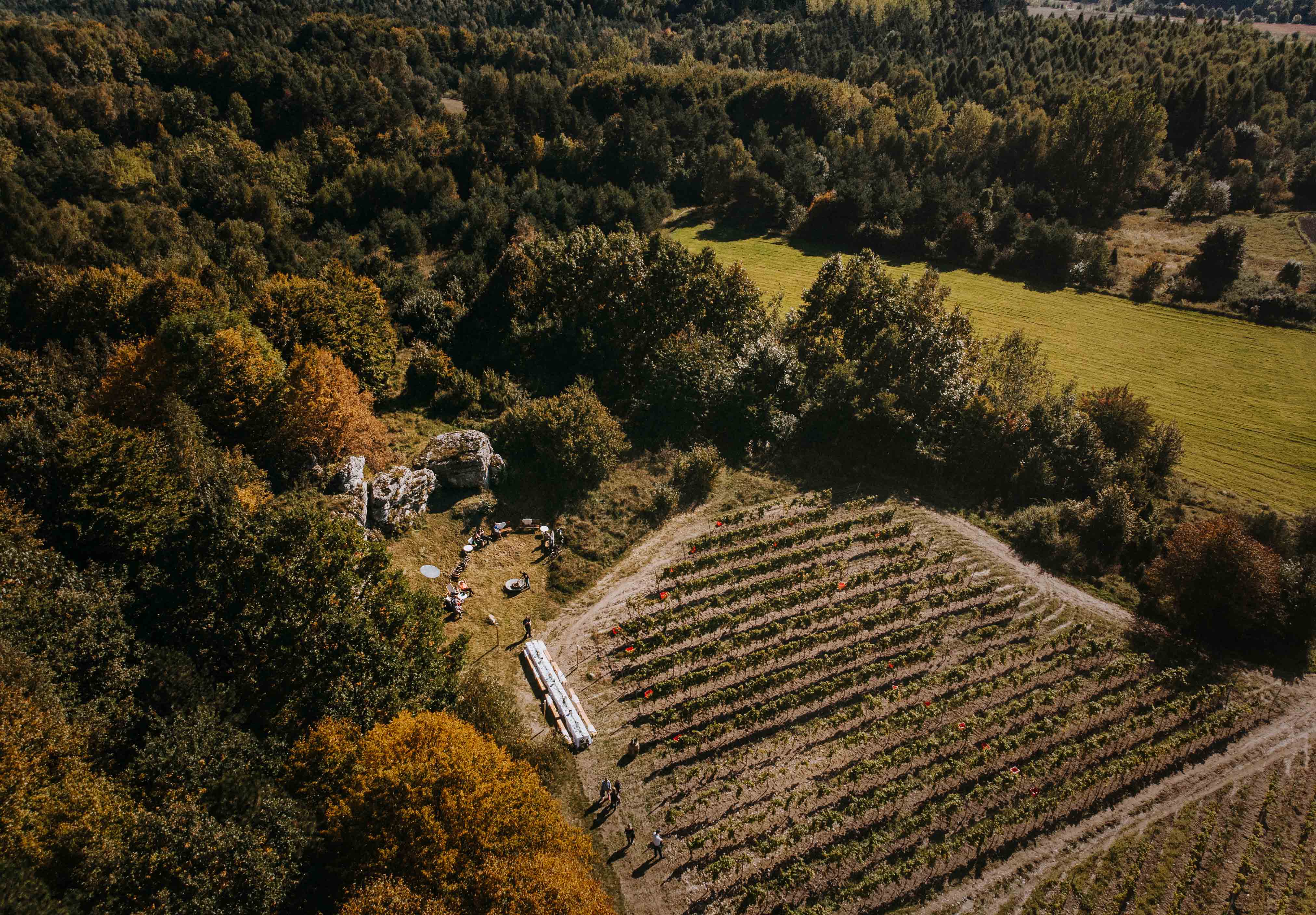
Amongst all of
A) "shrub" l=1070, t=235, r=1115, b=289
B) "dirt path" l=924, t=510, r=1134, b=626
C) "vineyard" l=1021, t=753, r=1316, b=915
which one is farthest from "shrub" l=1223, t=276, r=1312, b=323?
Result: "vineyard" l=1021, t=753, r=1316, b=915

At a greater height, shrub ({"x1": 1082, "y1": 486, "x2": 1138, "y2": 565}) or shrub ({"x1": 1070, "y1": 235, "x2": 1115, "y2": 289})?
shrub ({"x1": 1070, "y1": 235, "x2": 1115, "y2": 289})

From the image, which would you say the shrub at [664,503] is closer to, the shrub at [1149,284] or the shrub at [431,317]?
the shrub at [431,317]

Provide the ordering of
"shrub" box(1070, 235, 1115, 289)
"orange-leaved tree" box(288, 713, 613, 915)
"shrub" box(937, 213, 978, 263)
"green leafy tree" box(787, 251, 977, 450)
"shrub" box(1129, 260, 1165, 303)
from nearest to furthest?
"orange-leaved tree" box(288, 713, 613, 915)
"green leafy tree" box(787, 251, 977, 450)
"shrub" box(1129, 260, 1165, 303)
"shrub" box(1070, 235, 1115, 289)
"shrub" box(937, 213, 978, 263)

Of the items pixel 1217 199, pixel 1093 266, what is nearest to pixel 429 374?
pixel 1093 266

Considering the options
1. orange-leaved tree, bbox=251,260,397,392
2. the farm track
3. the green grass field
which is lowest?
the farm track

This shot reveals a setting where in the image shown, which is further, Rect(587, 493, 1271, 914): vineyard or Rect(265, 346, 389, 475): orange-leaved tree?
Rect(265, 346, 389, 475): orange-leaved tree

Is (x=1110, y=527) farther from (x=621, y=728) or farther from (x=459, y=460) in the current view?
(x=459, y=460)

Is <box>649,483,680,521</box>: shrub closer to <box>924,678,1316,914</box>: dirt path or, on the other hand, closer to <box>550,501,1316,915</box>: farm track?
<box>550,501,1316,915</box>: farm track
